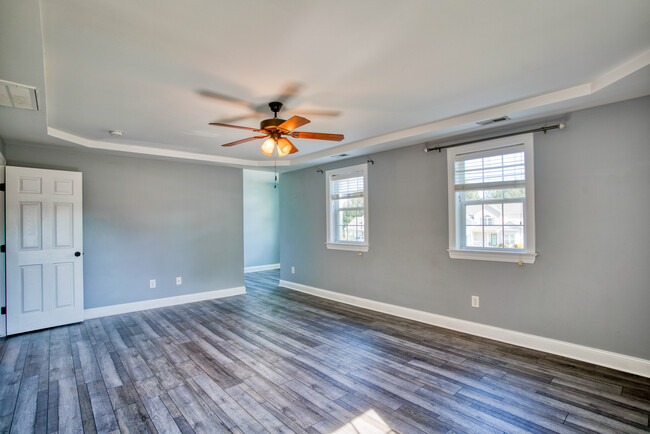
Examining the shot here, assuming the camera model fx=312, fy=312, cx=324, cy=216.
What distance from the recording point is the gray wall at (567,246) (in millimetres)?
2791

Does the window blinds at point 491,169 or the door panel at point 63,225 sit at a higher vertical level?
the window blinds at point 491,169

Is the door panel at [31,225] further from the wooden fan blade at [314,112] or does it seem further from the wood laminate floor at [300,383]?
the wooden fan blade at [314,112]

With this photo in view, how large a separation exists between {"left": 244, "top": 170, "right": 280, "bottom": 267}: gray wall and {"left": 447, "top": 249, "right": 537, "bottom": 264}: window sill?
18.0ft

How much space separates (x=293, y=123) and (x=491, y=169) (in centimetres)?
243

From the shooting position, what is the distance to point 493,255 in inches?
142

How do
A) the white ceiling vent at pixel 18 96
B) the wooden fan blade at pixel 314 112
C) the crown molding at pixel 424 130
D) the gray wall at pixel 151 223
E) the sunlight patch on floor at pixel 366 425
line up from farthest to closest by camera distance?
the gray wall at pixel 151 223
the wooden fan blade at pixel 314 112
the crown molding at pixel 424 130
the white ceiling vent at pixel 18 96
the sunlight patch on floor at pixel 366 425

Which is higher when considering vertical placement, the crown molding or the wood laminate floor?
the crown molding

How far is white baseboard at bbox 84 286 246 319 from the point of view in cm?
466

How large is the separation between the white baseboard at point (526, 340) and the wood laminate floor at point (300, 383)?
105 millimetres

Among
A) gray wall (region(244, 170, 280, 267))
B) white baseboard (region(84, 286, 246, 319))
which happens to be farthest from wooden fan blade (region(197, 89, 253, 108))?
gray wall (region(244, 170, 280, 267))

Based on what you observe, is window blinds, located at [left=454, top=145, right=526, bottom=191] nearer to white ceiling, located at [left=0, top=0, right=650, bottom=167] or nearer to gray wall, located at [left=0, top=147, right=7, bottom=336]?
white ceiling, located at [left=0, top=0, right=650, bottom=167]

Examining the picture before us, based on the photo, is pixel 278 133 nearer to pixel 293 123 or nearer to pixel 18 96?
pixel 293 123

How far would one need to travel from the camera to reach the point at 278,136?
10.1 ft

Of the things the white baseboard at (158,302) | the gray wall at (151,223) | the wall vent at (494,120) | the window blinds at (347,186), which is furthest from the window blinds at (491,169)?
the white baseboard at (158,302)
